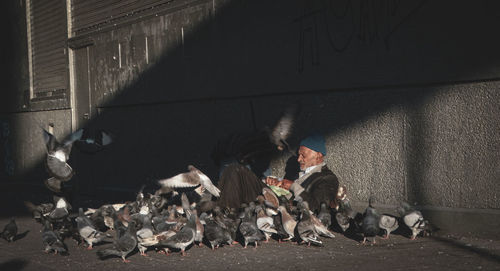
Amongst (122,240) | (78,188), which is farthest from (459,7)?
(78,188)

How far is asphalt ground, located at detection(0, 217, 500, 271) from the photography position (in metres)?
6.40

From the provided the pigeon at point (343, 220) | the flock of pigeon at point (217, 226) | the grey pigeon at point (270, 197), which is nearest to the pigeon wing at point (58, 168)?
the flock of pigeon at point (217, 226)

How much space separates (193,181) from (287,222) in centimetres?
248

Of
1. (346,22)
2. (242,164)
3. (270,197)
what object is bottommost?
(270,197)

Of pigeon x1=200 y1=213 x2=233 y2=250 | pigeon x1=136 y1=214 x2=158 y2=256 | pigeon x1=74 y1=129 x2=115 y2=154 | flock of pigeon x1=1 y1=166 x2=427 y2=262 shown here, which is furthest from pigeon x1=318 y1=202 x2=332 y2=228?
pigeon x1=74 y1=129 x2=115 y2=154

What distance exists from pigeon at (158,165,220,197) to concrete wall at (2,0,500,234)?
1.40 metres

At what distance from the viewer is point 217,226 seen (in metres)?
7.57

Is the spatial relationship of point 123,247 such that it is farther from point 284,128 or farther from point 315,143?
point 284,128

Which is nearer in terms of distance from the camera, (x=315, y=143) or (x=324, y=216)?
(x=324, y=216)

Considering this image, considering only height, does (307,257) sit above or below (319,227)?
below

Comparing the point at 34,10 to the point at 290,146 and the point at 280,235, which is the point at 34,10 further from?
the point at 280,235

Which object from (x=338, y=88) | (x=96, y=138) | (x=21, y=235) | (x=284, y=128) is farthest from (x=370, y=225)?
(x=96, y=138)

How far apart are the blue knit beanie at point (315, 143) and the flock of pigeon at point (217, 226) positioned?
0.82 metres

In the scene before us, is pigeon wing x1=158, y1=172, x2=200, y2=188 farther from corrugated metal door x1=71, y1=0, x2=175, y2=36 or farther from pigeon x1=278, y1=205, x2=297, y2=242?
corrugated metal door x1=71, y1=0, x2=175, y2=36
